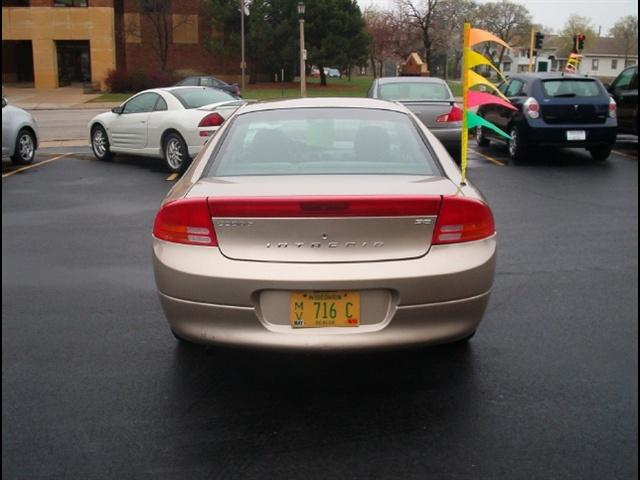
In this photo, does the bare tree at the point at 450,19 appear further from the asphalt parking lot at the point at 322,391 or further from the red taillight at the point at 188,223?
the red taillight at the point at 188,223

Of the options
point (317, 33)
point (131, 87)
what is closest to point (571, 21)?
point (317, 33)

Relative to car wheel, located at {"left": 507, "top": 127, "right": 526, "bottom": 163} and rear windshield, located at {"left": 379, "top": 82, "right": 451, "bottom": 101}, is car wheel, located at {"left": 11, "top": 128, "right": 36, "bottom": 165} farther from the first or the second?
car wheel, located at {"left": 507, "top": 127, "right": 526, "bottom": 163}

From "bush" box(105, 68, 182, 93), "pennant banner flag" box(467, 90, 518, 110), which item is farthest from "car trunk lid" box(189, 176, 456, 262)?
"bush" box(105, 68, 182, 93)

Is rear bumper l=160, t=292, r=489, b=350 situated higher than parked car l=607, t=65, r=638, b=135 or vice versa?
parked car l=607, t=65, r=638, b=135

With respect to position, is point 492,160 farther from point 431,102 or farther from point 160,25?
point 160,25

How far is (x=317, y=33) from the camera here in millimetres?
46844

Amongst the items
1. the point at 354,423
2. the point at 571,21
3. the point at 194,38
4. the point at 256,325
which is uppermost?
the point at 571,21

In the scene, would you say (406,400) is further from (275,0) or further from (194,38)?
(194,38)

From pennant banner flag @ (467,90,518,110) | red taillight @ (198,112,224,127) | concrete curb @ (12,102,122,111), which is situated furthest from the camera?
concrete curb @ (12,102,122,111)

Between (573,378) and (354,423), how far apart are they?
1260mm

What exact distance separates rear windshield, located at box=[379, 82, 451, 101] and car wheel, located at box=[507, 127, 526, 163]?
1.33 metres

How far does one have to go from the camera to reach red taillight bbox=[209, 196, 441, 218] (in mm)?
3252

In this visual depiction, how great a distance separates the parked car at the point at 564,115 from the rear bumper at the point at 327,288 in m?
9.18

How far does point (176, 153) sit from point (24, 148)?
3.04 meters
